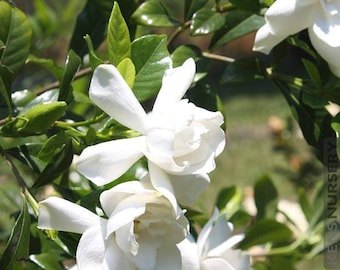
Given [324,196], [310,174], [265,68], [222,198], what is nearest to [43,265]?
[265,68]

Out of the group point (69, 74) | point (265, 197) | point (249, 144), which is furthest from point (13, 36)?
point (249, 144)

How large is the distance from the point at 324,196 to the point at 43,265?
2.78ft

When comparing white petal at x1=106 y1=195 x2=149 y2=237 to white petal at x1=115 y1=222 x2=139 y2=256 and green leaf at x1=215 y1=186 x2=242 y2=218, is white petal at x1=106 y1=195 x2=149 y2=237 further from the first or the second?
green leaf at x1=215 y1=186 x2=242 y2=218

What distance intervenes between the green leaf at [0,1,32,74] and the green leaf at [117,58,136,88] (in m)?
0.19

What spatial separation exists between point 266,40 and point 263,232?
0.48m

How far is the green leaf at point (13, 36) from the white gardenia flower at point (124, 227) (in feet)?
0.78

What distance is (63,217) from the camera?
638 mm

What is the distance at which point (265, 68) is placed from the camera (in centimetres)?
96

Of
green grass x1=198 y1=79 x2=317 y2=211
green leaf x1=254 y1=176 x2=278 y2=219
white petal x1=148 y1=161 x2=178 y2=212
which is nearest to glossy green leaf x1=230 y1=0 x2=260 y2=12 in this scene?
white petal x1=148 y1=161 x2=178 y2=212

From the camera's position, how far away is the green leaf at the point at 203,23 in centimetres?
91

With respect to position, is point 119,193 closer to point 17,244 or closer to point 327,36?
point 17,244

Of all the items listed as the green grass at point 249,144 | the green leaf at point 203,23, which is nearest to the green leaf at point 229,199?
the green leaf at point 203,23

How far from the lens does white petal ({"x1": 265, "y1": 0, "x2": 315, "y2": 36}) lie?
746 millimetres

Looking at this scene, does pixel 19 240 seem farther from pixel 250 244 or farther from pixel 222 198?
pixel 222 198
